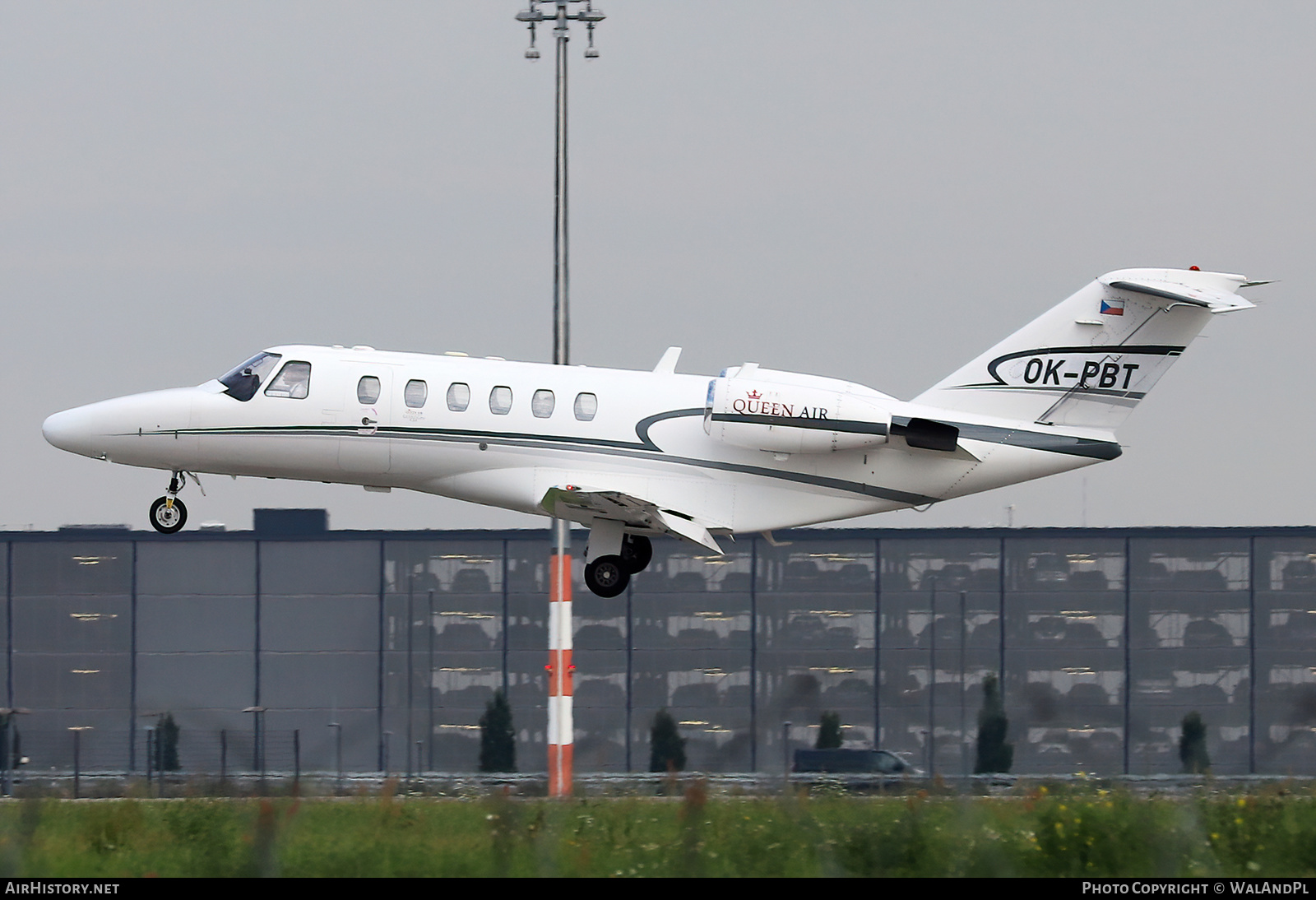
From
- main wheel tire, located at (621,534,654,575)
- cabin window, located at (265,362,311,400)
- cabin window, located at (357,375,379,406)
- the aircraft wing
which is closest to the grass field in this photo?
the aircraft wing

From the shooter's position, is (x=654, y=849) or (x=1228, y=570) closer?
(x=654, y=849)

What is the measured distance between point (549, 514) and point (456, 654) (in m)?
23.5

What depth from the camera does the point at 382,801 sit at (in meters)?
21.1

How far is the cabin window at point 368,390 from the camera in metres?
22.7

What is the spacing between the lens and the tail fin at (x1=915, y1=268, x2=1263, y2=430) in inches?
Answer: 899

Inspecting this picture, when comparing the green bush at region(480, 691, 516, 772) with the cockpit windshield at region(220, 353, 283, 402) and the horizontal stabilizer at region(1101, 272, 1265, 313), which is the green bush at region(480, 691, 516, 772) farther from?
the horizontal stabilizer at region(1101, 272, 1265, 313)

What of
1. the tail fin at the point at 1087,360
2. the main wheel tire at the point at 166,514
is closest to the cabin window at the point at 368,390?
the main wheel tire at the point at 166,514

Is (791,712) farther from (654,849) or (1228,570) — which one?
(654,849)

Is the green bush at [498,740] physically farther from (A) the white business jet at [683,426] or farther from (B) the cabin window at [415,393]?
(B) the cabin window at [415,393]

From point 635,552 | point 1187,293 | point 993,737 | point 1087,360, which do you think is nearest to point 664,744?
point 993,737

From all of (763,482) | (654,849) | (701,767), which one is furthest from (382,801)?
(701,767)

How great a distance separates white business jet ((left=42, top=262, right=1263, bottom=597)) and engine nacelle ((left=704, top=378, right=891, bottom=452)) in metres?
0.02

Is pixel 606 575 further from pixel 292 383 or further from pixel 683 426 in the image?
pixel 292 383
